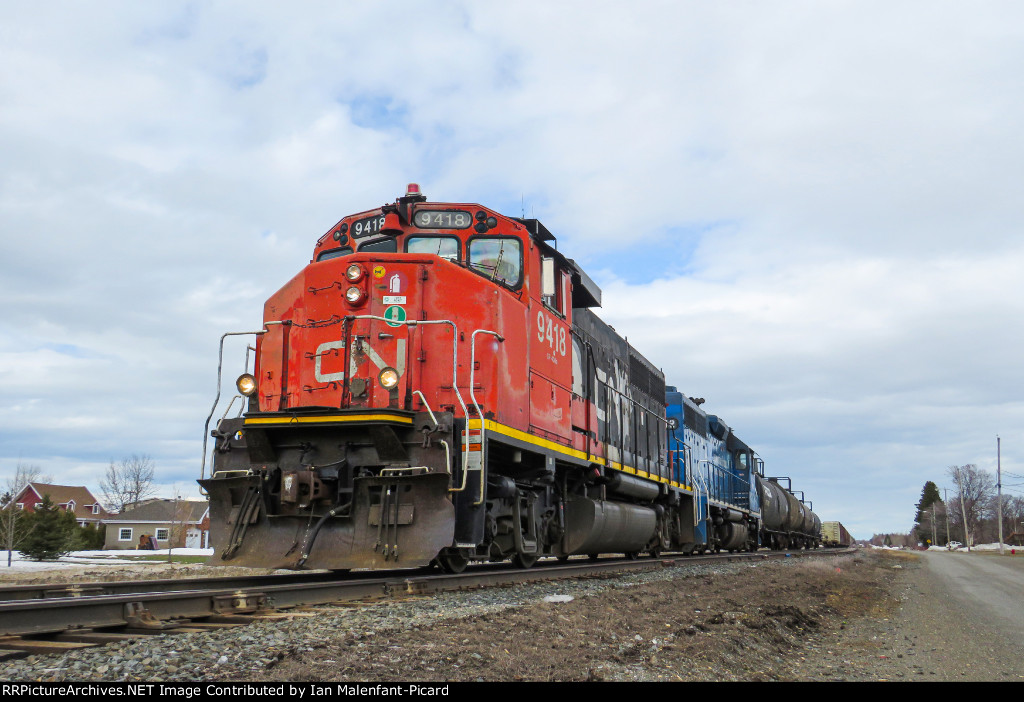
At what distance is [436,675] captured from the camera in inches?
143

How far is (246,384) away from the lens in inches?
324

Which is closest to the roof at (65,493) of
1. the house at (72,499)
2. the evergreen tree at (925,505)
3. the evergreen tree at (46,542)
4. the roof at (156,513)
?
the house at (72,499)

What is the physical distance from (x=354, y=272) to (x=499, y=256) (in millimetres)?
1745

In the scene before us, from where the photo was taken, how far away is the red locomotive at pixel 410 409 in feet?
24.1

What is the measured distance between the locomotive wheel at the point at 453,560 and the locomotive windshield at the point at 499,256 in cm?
298

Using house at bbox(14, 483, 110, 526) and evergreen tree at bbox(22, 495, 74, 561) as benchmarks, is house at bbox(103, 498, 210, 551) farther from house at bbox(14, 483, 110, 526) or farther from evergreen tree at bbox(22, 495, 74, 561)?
evergreen tree at bbox(22, 495, 74, 561)

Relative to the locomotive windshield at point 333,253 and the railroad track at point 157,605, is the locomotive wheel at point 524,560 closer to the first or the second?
the railroad track at point 157,605

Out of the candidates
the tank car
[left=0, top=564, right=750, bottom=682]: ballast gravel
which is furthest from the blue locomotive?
[left=0, top=564, right=750, bottom=682]: ballast gravel

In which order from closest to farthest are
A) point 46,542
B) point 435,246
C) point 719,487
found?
1. point 435,246
2. point 719,487
3. point 46,542

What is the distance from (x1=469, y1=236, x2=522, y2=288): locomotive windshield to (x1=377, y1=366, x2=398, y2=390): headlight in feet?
6.32

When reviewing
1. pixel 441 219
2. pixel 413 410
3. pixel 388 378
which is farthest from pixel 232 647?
pixel 441 219

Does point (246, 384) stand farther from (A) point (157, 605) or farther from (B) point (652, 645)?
(B) point (652, 645)
